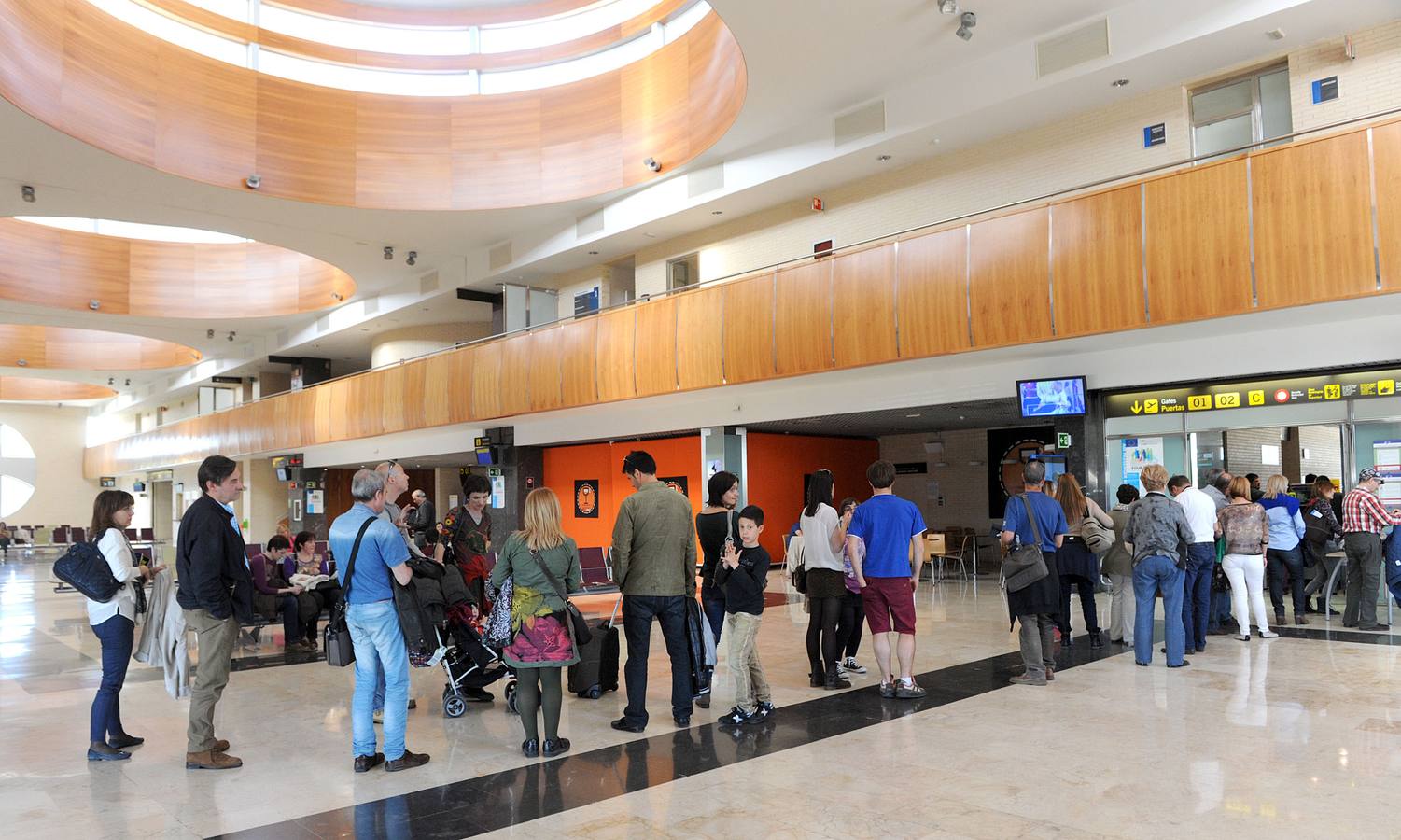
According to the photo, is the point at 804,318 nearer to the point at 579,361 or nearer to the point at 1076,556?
the point at 579,361

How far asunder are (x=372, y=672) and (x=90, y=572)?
186 centimetres

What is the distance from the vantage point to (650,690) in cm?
684

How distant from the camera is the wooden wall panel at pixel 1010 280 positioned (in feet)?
34.1

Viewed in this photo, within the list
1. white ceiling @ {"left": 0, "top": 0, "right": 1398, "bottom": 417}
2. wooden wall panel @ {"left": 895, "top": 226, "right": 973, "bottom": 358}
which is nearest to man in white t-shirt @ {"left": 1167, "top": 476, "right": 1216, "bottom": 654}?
wooden wall panel @ {"left": 895, "top": 226, "right": 973, "bottom": 358}

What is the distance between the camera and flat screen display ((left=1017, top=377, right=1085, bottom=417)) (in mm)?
11016

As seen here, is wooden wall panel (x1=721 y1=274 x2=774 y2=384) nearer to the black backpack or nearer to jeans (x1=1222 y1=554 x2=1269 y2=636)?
jeans (x1=1222 y1=554 x2=1269 y2=636)

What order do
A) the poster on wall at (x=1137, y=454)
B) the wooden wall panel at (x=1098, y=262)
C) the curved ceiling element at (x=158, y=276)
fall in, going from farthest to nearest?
the curved ceiling element at (x=158, y=276), the poster on wall at (x=1137, y=454), the wooden wall panel at (x=1098, y=262)

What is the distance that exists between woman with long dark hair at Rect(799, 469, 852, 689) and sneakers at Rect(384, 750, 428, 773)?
9.97 feet

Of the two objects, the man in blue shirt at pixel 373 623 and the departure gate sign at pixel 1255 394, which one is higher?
the departure gate sign at pixel 1255 394

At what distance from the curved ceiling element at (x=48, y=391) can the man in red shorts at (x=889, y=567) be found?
40.3 metres

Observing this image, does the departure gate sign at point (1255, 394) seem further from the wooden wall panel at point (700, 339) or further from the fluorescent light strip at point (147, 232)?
the fluorescent light strip at point (147, 232)

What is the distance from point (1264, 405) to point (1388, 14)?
13.4ft

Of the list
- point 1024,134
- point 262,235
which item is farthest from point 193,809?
point 262,235

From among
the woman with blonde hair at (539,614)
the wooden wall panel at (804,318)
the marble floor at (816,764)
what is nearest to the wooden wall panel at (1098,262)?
the wooden wall panel at (804,318)
